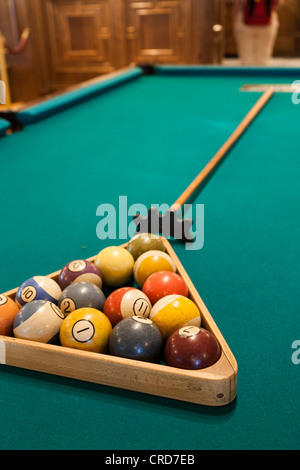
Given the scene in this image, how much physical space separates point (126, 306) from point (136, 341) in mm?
138

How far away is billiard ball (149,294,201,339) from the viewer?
3.71ft

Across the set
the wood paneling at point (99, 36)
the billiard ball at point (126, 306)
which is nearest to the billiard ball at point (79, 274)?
the billiard ball at point (126, 306)

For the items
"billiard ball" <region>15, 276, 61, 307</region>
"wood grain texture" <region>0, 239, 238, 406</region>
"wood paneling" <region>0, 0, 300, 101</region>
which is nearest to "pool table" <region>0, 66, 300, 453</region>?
"wood grain texture" <region>0, 239, 238, 406</region>

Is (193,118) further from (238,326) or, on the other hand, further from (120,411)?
(120,411)

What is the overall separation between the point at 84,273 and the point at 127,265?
0.14m

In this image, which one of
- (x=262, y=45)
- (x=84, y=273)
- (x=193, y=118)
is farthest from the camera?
(x=262, y=45)

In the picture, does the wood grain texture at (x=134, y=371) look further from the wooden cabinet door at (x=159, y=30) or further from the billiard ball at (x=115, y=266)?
the wooden cabinet door at (x=159, y=30)

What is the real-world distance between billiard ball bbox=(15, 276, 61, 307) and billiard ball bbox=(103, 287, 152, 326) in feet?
0.48

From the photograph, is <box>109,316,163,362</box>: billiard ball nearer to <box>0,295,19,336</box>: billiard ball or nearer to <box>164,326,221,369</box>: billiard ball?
<box>164,326,221,369</box>: billiard ball

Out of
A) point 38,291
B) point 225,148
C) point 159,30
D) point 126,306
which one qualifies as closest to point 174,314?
point 126,306

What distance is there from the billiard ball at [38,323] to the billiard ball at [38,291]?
81mm

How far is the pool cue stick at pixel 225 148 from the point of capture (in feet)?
6.24

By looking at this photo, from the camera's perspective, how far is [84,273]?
132cm

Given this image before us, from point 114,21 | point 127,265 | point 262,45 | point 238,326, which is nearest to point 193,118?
point 127,265
